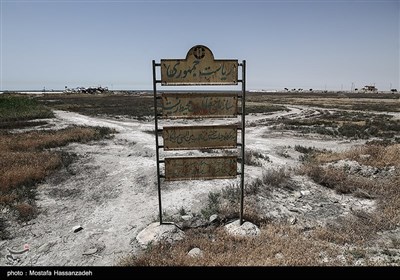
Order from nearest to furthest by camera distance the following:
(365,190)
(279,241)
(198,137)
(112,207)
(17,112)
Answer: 1. (279,241)
2. (198,137)
3. (112,207)
4. (365,190)
5. (17,112)

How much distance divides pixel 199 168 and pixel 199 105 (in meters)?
1.46

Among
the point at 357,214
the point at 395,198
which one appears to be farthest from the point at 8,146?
the point at 395,198

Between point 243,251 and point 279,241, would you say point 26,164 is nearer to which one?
point 243,251

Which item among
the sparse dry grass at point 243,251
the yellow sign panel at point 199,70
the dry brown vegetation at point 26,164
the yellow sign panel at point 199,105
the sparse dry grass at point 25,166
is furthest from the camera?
the sparse dry grass at point 25,166

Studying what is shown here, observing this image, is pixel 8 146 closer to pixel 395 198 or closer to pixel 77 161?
pixel 77 161

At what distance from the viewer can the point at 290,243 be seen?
563cm

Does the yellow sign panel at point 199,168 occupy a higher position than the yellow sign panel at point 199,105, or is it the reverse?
the yellow sign panel at point 199,105

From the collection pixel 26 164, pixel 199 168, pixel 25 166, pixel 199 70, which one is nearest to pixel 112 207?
pixel 199 168

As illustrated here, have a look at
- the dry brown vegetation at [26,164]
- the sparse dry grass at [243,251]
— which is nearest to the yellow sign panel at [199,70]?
the sparse dry grass at [243,251]

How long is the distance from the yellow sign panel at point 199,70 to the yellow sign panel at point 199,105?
306 mm

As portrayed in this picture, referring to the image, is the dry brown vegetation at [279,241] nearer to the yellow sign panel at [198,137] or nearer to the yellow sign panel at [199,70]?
the yellow sign panel at [198,137]

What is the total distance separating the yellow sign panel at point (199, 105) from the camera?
20.1 feet

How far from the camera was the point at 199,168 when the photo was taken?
652cm

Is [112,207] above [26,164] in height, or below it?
below
